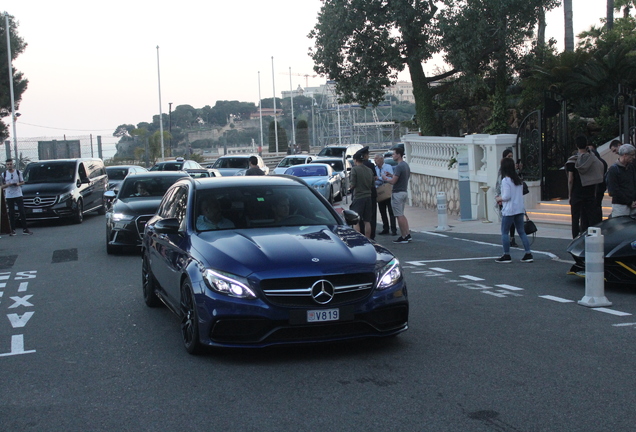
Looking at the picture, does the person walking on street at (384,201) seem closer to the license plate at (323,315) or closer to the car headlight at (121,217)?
the car headlight at (121,217)

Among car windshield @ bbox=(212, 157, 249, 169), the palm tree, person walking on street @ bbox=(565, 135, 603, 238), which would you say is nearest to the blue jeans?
person walking on street @ bbox=(565, 135, 603, 238)

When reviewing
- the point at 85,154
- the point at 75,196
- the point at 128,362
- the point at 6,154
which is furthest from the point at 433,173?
the point at 85,154

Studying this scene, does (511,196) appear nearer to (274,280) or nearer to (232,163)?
(274,280)

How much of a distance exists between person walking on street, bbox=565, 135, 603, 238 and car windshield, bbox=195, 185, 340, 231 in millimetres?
5778

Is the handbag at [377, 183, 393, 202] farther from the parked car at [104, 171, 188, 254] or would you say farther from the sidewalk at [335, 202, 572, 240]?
the parked car at [104, 171, 188, 254]

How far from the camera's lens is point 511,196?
12070 mm

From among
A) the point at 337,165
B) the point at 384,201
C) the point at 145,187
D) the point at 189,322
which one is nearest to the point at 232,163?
the point at 337,165

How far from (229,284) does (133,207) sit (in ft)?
29.6

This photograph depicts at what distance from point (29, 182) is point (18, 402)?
1889cm

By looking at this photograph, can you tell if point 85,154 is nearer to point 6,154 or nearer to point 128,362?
point 6,154

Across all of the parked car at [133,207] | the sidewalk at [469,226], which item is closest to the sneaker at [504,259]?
the sidewalk at [469,226]

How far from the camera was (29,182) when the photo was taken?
2330 cm

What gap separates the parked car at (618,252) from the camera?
31.0ft

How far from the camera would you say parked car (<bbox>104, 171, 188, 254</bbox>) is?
572 inches
